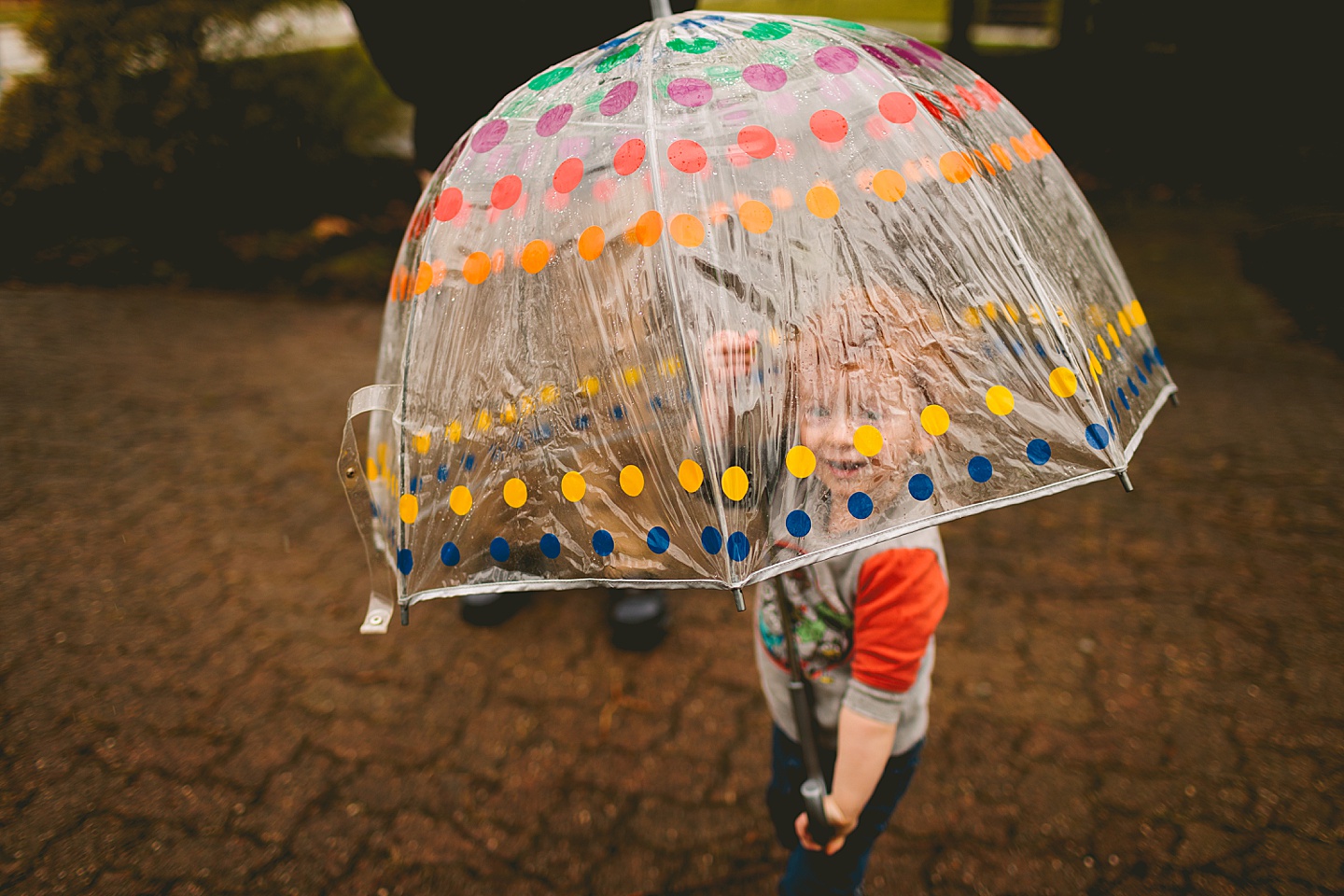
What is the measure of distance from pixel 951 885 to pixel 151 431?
14.6ft

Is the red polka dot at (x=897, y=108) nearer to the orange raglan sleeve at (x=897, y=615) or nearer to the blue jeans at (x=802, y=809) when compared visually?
the orange raglan sleeve at (x=897, y=615)

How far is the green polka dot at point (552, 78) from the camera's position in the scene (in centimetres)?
132

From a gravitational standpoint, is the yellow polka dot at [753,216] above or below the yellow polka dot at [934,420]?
→ above

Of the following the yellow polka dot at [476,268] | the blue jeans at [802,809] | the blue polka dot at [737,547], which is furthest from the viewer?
the blue jeans at [802,809]

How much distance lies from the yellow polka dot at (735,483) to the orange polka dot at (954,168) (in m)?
0.55

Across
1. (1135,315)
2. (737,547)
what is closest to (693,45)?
(737,547)

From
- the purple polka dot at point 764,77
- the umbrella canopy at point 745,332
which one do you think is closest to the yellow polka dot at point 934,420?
the umbrella canopy at point 745,332

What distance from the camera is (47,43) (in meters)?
6.27

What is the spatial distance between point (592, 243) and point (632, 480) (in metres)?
0.35

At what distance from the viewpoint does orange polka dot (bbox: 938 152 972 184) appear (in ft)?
3.95

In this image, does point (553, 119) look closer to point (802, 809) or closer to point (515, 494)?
point (515, 494)

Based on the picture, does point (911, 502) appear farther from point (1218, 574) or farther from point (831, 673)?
point (1218, 574)

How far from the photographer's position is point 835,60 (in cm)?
123

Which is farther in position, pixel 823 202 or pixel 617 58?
pixel 617 58
